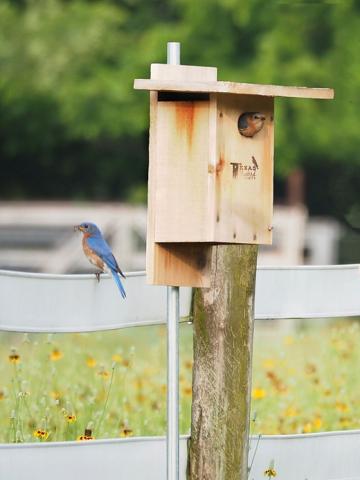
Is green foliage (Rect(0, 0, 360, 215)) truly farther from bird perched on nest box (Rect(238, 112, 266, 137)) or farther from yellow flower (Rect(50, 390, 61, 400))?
bird perched on nest box (Rect(238, 112, 266, 137))

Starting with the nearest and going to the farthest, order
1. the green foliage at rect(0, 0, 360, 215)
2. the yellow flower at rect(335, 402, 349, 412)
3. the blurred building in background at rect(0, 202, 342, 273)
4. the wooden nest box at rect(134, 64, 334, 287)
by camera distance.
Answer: the wooden nest box at rect(134, 64, 334, 287), the yellow flower at rect(335, 402, 349, 412), the blurred building in background at rect(0, 202, 342, 273), the green foliage at rect(0, 0, 360, 215)

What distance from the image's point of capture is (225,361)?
16.2 ft

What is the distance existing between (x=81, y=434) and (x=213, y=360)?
4.68 ft

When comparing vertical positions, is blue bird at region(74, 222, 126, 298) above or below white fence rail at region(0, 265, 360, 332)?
above

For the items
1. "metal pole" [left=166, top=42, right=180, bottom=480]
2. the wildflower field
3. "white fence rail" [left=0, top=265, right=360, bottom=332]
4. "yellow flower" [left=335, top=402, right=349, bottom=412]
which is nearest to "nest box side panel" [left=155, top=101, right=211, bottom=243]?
"metal pole" [left=166, top=42, right=180, bottom=480]

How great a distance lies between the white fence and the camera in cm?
501

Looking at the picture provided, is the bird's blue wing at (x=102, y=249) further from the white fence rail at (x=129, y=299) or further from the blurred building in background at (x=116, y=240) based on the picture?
the blurred building in background at (x=116, y=240)

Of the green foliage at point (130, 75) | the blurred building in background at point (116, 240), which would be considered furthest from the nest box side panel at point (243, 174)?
the green foliage at point (130, 75)

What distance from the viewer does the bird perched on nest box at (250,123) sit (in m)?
4.99

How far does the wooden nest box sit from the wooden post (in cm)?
6

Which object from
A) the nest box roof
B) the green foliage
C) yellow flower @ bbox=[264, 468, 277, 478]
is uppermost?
the green foliage

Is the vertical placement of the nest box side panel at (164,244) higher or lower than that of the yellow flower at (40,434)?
higher

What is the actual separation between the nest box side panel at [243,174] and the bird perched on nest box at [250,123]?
15 mm

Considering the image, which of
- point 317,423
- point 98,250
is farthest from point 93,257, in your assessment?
point 317,423
